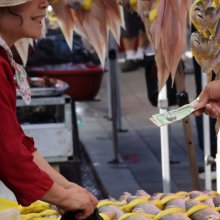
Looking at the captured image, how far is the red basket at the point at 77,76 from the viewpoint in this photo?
8.05m

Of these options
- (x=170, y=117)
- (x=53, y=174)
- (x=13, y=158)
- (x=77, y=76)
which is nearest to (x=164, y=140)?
(x=170, y=117)

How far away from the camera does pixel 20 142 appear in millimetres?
2211

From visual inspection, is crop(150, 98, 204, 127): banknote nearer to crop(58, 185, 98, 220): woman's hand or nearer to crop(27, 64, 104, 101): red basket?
crop(58, 185, 98, 220): woman's hand

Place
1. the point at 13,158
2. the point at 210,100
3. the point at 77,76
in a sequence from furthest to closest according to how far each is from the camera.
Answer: the point at 77,76
the point at 210,100
the point at 13,158

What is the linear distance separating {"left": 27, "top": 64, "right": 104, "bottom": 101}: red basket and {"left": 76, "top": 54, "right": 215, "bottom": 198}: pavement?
1.95ft

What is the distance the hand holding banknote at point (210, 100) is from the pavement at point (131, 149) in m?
2.25

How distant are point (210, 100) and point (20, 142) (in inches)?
35.9

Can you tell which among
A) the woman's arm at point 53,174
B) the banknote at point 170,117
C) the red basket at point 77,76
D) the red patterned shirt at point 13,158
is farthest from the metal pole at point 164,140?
the red basket at point 77,76

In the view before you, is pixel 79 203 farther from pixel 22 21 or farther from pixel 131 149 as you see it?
pixel 131 149

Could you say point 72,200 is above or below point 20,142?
below

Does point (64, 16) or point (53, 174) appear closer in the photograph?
point (53, 174)

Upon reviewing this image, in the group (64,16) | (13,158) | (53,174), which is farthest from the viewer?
(64,16)

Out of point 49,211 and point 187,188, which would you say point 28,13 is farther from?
point 187,188

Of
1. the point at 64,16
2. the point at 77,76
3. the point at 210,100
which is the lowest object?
the point at 77,76
